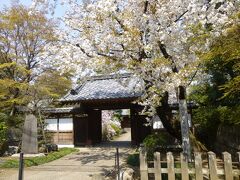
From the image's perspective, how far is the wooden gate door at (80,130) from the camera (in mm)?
21453

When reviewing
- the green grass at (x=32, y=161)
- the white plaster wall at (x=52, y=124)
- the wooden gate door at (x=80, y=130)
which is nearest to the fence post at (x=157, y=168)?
the green grass at (x=32, y=161)

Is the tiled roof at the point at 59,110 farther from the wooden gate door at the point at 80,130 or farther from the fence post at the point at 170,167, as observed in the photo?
the fence post at the point at 170,167

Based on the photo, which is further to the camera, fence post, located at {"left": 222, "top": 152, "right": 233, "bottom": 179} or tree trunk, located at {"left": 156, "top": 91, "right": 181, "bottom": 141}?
tree trunk, located at {"left": 156, "top": 91, "right": 181, "bottom": 141}

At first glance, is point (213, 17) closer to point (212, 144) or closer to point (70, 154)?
point (212, 144)

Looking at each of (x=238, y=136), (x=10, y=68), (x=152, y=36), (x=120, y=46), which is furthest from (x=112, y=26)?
(x=10, y=68)

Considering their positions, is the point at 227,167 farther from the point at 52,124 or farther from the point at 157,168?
the point at 52,124

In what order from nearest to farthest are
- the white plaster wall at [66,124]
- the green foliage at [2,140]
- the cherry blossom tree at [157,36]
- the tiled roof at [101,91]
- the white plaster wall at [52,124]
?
the cherry blossom tree at [157,36] < the green foliage at [2,140] < the tiled roof at [101,91] < the white plaster wall at [66,124] < the white plaster wall at [52,124]

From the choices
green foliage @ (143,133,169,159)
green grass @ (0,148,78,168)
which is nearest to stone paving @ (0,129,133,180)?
green grass @ (0,148,78,168)

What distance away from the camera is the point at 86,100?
19.9 meters

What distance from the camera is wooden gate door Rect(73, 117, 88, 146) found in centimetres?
2145

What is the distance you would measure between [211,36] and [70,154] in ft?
38.6

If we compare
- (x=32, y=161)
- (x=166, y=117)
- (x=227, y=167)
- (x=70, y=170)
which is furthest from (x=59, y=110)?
(x=227, y=167)

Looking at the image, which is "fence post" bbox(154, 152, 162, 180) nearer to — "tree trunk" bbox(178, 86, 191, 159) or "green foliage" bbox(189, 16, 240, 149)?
"tree trunk" bbox(178, 86, 191, 159)

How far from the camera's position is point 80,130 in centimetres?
2167
